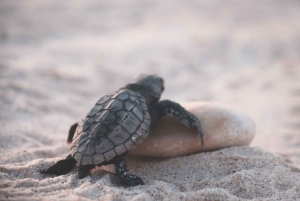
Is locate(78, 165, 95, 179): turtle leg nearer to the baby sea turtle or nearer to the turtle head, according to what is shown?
the baby sea turtle

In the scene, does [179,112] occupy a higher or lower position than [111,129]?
Answer: higher

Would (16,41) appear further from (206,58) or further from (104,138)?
(104,138)

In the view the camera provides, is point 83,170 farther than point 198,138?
No

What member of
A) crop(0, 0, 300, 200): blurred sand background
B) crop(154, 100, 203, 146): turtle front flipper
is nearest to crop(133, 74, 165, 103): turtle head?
crop(154, 100, 203, 146): turtle front flipper

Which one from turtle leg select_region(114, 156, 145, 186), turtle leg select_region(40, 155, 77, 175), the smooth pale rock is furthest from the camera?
the smooth pale rock

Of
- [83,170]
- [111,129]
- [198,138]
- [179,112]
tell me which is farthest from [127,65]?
[83,170]

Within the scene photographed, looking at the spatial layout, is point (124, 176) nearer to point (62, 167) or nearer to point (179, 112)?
point (62, 167)

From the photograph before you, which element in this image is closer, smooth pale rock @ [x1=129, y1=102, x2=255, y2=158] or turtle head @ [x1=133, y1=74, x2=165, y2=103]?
smooth pale rock @ [x1=129, y1=102, x2=255, y2=158]

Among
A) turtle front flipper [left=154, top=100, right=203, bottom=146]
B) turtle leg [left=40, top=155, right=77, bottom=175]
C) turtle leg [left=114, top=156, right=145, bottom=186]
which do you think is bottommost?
turtle leg [left=114, top=156, right=145, bottom=186]

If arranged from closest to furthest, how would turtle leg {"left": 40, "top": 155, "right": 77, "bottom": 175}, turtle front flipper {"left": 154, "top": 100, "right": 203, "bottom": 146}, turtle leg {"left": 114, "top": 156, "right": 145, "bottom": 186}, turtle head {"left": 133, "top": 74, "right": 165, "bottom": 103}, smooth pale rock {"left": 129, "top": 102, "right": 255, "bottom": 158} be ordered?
turtle leg {"left": 114, "top": 156, "right": 145, "bottom": 186}, turtle leg {"left": 40, "top": 155, "right": 77, "bottom": 175}, turtle front flipper {"left": 154, "top": 100, "right": 203, "bottom": 146}, smooth pale rock {"left": 129, "top": 102, "right": 255, "bottom": 158}, turtle head {"left": 133, "top": 74, "right": 165, "bottom": 103}
